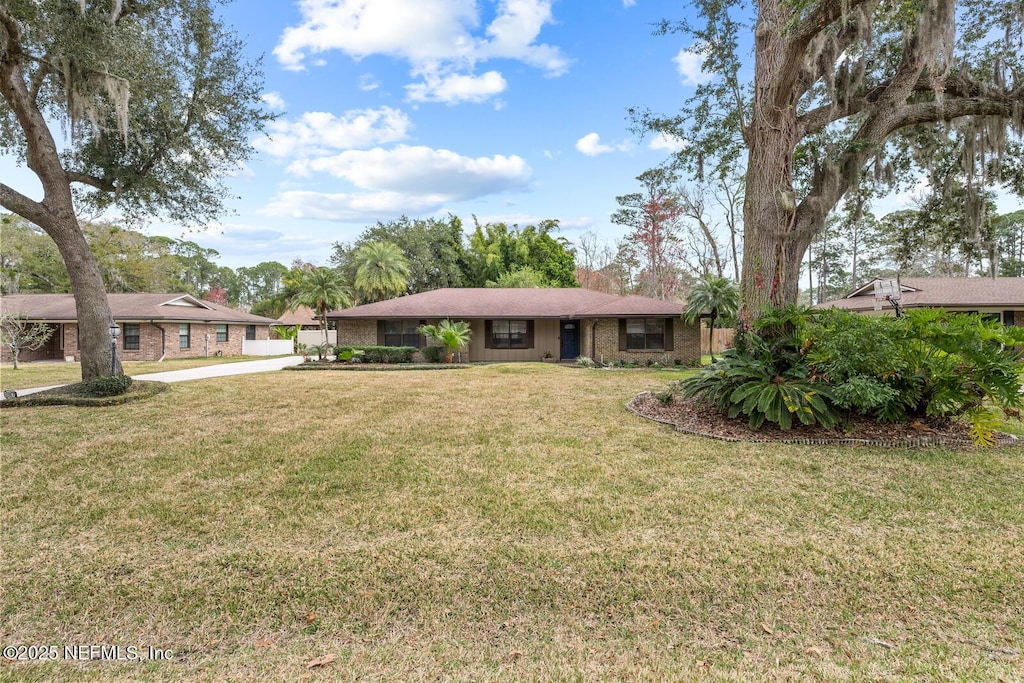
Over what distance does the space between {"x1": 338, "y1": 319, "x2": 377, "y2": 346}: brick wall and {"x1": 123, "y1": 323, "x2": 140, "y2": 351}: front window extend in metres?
10.8

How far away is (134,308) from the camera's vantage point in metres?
21.6

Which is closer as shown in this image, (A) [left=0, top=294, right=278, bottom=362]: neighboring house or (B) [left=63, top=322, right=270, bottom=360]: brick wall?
(A) [left=0, top=294, right=278, bottom=362]: neighboring house

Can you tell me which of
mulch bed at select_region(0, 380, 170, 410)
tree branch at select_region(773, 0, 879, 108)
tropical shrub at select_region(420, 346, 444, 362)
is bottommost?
mulch bed at select_region(0, 380, 170, 410)

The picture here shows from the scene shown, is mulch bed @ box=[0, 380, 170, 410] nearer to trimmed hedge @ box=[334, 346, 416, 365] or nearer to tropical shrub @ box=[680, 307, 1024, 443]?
trimmed hedge @ box=[334, 346, 416, 365]

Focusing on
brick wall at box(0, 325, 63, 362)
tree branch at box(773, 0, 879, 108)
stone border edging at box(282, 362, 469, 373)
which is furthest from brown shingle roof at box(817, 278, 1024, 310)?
brick wall at box(0, 325, 63, 362)

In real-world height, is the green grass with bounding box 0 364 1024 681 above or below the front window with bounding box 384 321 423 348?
below

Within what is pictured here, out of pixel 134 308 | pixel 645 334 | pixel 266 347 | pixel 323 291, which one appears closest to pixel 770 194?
pixel 645 334

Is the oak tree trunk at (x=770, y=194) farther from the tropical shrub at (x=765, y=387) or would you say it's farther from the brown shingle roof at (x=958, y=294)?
the brown shingle roof at (x=958, y=294)

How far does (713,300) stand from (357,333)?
13777 millimetres

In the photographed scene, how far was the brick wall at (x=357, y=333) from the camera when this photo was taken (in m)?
18.8

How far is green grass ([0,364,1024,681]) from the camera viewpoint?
2.43 m

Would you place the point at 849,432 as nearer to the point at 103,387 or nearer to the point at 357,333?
the point at 103,387

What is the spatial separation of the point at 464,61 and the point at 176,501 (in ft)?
38.7

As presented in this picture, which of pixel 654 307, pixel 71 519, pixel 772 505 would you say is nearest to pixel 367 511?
pixel 71 519
